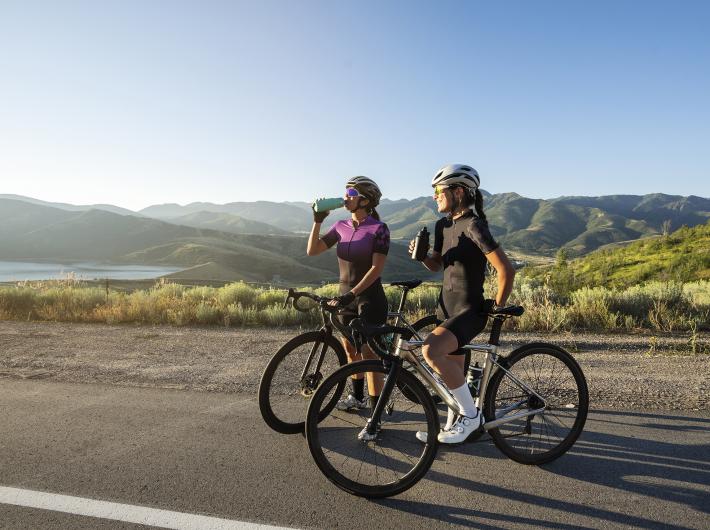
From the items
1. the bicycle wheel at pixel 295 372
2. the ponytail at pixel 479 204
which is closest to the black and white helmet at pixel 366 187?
the ponytail at pixel 479 204

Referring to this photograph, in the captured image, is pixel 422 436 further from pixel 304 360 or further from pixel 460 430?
pixel 304 360

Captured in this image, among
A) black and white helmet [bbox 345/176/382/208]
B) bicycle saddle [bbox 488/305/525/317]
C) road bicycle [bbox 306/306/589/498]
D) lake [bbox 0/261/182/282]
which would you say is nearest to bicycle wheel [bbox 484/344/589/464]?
road bicycle [bbox 306/306/589/498]

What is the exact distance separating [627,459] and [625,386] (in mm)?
1968

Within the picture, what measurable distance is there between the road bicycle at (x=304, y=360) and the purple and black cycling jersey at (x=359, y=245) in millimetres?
330

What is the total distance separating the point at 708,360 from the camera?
6441 millimetres

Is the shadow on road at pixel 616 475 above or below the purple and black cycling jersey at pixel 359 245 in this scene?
below

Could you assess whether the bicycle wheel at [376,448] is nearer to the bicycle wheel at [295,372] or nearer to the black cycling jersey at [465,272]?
the bicycle wheel at [295,372]

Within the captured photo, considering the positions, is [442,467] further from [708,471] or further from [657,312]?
[657,312]

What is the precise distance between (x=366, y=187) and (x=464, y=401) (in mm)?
2018

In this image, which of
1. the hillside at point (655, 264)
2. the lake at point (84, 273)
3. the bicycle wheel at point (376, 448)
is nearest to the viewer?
the bicycle wheel at point (376, 448)

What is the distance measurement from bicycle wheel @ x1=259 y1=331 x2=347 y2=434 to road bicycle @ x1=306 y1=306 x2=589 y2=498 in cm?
31

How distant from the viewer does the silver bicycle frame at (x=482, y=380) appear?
341cm

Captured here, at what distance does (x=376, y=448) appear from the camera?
3.69 meters

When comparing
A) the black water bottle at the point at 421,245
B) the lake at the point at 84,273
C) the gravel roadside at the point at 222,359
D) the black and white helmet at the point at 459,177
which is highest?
the black and white helmet at the point at 459,177
